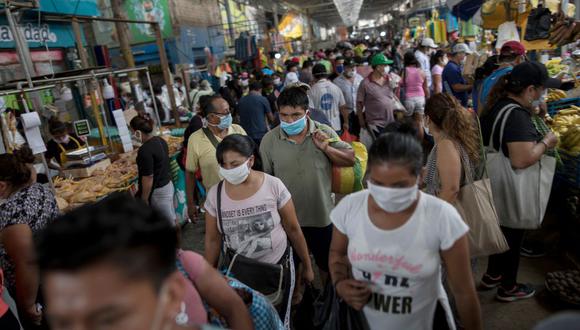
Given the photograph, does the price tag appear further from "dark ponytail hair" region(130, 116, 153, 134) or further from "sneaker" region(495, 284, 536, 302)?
"sneaker" region(495, 284, 536, 302)

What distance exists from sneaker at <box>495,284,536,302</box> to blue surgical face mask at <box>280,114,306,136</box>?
221 centimetres

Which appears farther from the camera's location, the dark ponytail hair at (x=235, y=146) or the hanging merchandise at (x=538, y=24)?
the hanging merchandise at (x=538, y=24)

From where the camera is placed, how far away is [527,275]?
12.2ft

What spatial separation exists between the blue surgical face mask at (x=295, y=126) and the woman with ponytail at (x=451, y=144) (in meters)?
0.91

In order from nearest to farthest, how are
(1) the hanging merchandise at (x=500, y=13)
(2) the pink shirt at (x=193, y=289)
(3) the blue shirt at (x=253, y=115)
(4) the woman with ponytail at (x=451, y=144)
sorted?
(2) the pink shirt at (x=193, y=289), (4) the woman with ponytail at (x=451, y=144), (1) the hanging merchandise at (x=500, y=13), (3) the blue shirt at (x=253, y=115)

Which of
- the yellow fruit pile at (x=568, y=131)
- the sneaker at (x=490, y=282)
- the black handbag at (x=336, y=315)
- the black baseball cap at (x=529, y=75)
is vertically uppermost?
the black baseball cap at (x=529, y=75)

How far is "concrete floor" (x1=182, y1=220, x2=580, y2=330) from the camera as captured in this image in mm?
3117

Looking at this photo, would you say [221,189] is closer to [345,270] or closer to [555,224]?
[345,270]

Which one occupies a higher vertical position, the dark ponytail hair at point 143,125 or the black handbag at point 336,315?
the dark ponytail hair at point 143,125

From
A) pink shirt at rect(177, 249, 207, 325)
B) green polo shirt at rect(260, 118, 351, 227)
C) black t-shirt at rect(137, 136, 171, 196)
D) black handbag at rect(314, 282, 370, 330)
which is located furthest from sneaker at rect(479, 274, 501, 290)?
black t-shirt at rect(137, 136, 171, 196)

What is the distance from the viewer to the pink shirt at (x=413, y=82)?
23.6 feet

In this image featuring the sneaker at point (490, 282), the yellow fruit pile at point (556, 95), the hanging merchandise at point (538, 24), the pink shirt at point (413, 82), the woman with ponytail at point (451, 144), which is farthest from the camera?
the pink shirt at point (413, 82)

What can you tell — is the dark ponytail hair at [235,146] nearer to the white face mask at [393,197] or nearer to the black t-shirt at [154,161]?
the white face mask at [393,197]

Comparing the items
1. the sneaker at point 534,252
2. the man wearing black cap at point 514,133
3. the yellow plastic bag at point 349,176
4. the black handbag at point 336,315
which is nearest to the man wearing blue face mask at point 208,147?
the yellow plastic bag at point 349,176
